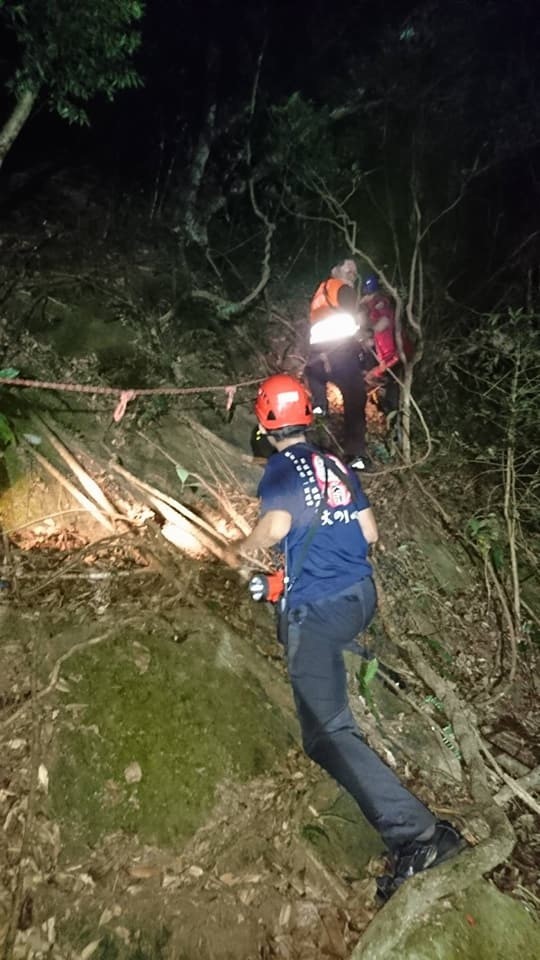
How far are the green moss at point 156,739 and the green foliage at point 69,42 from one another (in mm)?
5896

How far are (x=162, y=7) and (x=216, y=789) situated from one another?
1446 centimetres

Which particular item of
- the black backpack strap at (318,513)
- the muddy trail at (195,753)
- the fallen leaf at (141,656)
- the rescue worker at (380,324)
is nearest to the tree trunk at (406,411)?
the rescue worker at (380,324)

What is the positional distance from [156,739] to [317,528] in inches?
65.5

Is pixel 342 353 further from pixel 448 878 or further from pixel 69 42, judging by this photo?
pixel 448 878

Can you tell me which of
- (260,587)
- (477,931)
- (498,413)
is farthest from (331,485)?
(498,413)

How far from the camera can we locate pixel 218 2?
38.8ft

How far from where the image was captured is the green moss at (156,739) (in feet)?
10.2

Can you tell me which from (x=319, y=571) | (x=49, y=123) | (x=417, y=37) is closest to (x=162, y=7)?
(x=49, y=123)

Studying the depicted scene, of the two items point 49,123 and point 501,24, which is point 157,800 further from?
point 501,24

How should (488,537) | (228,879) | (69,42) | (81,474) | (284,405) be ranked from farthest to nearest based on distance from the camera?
(488,537), (69,42), (81,474), (284,405), (228,879)

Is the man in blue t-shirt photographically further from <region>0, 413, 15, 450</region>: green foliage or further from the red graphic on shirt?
<region>0, 413, 15, 450</region>: green foliage

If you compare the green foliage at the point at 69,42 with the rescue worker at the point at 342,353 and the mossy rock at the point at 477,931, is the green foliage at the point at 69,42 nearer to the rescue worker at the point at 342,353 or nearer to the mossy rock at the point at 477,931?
the rescue worker at the point at 342,353

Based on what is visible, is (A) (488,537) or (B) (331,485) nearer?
(B) (331,485)

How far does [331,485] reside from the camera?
3805 millimetres
